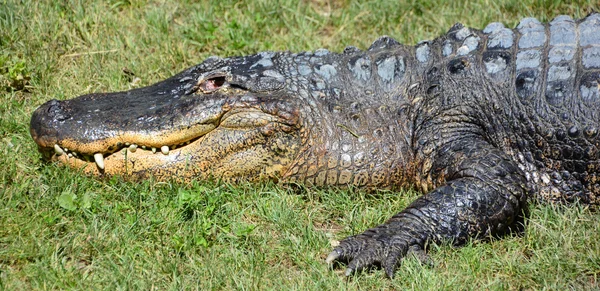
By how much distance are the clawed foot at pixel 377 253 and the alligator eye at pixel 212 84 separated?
1.41 metres

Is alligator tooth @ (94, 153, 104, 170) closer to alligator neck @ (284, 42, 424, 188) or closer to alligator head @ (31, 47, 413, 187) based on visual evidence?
alligator head @ (31, 47, 413, 187)

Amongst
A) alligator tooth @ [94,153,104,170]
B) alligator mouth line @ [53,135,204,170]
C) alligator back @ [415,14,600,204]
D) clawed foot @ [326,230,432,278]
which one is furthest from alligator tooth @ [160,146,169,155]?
alligator back @ [415,14,600,204]

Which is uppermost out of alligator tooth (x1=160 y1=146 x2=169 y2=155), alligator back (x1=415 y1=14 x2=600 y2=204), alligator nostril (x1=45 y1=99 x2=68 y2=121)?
alligator back (x1=415 y1=14 x2=600 y2=204)

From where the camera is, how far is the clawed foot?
4285 millimetres

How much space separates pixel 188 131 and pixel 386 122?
1.28 meters

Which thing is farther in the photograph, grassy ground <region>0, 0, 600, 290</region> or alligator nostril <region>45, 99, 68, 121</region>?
alligator nostril <region>45, 99, 68, 121</region>

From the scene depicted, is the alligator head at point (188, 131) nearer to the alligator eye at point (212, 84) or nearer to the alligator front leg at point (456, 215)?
the alligator eye at point (212, 84)

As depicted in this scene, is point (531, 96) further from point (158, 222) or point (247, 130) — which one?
point (158, 222)

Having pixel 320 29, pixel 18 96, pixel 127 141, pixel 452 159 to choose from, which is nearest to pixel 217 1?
pixel 320 29

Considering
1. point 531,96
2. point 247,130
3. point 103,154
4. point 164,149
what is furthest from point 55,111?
point 531,96

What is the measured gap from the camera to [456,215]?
4.55 meters

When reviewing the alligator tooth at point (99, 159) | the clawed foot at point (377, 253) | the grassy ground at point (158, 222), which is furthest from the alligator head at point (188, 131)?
the clawed foot at point (377, 253)

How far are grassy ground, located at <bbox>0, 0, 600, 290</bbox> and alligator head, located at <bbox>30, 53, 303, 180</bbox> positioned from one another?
118 millimetres

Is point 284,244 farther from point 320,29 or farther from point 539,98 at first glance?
point 320,29
